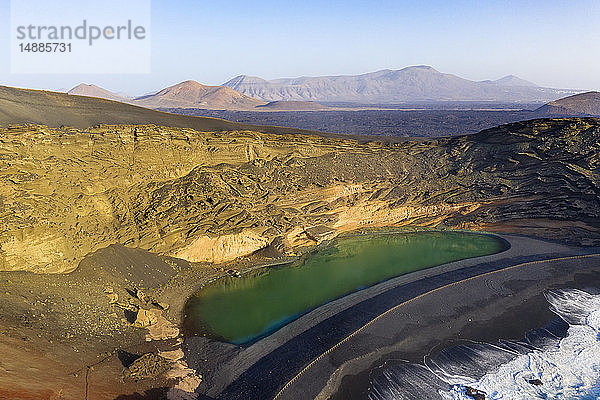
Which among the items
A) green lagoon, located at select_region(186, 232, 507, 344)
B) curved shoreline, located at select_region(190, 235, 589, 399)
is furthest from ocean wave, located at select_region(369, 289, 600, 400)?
green lagoon, located at select_region(186, 232, 507, 344)

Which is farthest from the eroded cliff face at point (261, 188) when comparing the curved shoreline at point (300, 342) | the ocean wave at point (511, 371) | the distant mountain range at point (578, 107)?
the distant mountain range at point (578, 107)

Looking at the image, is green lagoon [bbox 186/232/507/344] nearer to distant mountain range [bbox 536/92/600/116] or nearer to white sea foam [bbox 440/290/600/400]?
white sea foam [bbox 440/290/600/400]

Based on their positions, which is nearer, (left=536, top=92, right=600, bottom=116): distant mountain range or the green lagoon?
the green lagoon

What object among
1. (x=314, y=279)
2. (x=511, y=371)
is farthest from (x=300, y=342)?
(x=511, y=371)

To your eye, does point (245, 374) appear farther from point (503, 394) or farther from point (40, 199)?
point (40, 199)

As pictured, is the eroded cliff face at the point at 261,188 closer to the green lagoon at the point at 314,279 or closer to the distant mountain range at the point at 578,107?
the green lagoon at the point at 314,279

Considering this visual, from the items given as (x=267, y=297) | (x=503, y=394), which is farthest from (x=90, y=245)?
(x=503, y=394)
